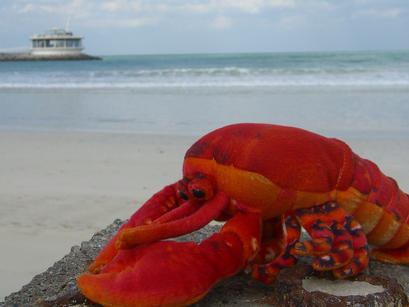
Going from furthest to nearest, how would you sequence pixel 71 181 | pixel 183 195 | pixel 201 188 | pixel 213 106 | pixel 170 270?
pixel 213 106
pixel 71 181
pixel 183 195
pixel 201 188
pixel 170 270

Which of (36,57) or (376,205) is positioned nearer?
(376,205)

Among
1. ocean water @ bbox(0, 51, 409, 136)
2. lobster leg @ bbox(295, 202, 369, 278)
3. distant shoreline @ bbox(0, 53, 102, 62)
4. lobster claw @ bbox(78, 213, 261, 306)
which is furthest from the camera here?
distant shoreline @ bbox(0, 53, 102, 62)


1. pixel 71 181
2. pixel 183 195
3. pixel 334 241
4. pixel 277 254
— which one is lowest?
pixel 71 181

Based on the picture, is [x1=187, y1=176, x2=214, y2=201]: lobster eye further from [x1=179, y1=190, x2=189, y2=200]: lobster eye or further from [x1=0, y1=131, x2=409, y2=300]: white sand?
[x1=0, y1=131, x2=409, y2=300]: white sand

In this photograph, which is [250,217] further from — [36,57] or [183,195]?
[36,57]

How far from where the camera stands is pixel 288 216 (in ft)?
5.76

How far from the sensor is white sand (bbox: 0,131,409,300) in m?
3.58

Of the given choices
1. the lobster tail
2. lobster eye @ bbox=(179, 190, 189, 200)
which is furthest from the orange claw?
the lobster tail

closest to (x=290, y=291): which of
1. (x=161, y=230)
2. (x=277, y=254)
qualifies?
(x=277, y=254)

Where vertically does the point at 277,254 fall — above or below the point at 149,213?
below

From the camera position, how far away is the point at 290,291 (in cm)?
177

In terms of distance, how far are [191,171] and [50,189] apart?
3.35 metres

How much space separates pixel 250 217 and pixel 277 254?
9.7 inches

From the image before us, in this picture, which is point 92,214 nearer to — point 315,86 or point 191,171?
point 191,171
